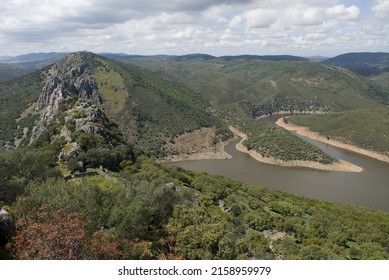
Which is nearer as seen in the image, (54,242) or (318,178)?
(54,242)

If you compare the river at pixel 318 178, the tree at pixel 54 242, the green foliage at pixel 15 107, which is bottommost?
the river at pixel 318 178

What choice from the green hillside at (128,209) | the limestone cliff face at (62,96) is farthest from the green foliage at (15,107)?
the limestone cliff face at (62,96)

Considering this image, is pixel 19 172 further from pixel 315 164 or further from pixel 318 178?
pixel 315 164

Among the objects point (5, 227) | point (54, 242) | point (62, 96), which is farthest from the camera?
point (62, 96)

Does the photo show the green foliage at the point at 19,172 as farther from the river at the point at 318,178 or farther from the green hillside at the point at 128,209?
the river at the point at 318,178

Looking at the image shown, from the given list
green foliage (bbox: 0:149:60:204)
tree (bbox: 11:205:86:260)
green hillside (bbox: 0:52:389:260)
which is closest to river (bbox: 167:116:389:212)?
green hillside (bbox: 0:52:389:260)

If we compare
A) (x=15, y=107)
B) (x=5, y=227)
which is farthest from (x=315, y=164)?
(x=5, y=227)

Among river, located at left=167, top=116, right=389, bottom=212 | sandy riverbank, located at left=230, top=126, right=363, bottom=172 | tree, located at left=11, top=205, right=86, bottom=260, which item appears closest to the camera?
tree, located at left=11, top=205, right=86, bottom=260

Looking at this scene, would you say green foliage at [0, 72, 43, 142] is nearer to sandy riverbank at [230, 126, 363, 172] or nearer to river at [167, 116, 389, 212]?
river at [167, 116, 389, 212]

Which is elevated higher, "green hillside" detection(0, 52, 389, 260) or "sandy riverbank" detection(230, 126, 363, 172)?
"green hillside" detection(0, 52, 389, 260)
